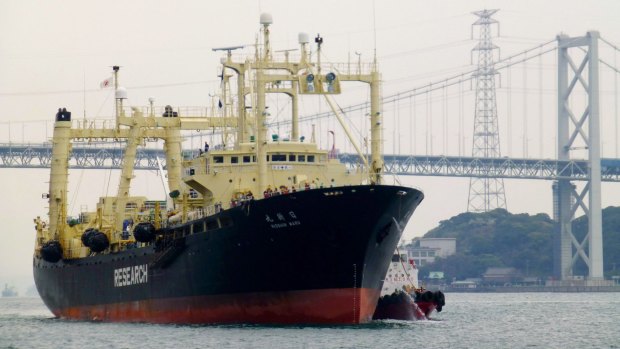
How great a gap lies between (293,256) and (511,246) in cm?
13824

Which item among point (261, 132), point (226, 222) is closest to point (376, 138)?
point (261, 132)

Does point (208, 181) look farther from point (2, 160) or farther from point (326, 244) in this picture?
point (2, 160)

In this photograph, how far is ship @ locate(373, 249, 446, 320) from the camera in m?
69.0

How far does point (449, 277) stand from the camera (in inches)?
7347

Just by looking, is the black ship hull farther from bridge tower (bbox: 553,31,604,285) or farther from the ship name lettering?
bridge tower (bbox: 553,31,604,285)

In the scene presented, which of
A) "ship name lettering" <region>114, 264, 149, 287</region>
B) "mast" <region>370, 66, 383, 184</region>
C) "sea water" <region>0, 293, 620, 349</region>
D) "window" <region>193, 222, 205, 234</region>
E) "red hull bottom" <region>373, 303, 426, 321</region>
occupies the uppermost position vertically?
"mast" <region>370, 66, 383, 184</region>

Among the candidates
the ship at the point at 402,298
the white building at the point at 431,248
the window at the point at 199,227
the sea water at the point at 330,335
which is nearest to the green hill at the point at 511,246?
the white building at the point at 431,248

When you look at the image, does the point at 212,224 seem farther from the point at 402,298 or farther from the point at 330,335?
the point at 402,298

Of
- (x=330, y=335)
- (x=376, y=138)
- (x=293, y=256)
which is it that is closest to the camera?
(x=330, y=335)

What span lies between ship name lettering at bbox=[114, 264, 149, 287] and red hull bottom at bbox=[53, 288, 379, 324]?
3000 mm

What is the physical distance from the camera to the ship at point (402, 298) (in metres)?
69.0

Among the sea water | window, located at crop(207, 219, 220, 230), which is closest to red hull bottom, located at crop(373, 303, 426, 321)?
the sea water

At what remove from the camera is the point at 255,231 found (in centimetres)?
5825

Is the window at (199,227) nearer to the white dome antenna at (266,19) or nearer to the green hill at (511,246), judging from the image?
the white dome antenna at (266,19)
